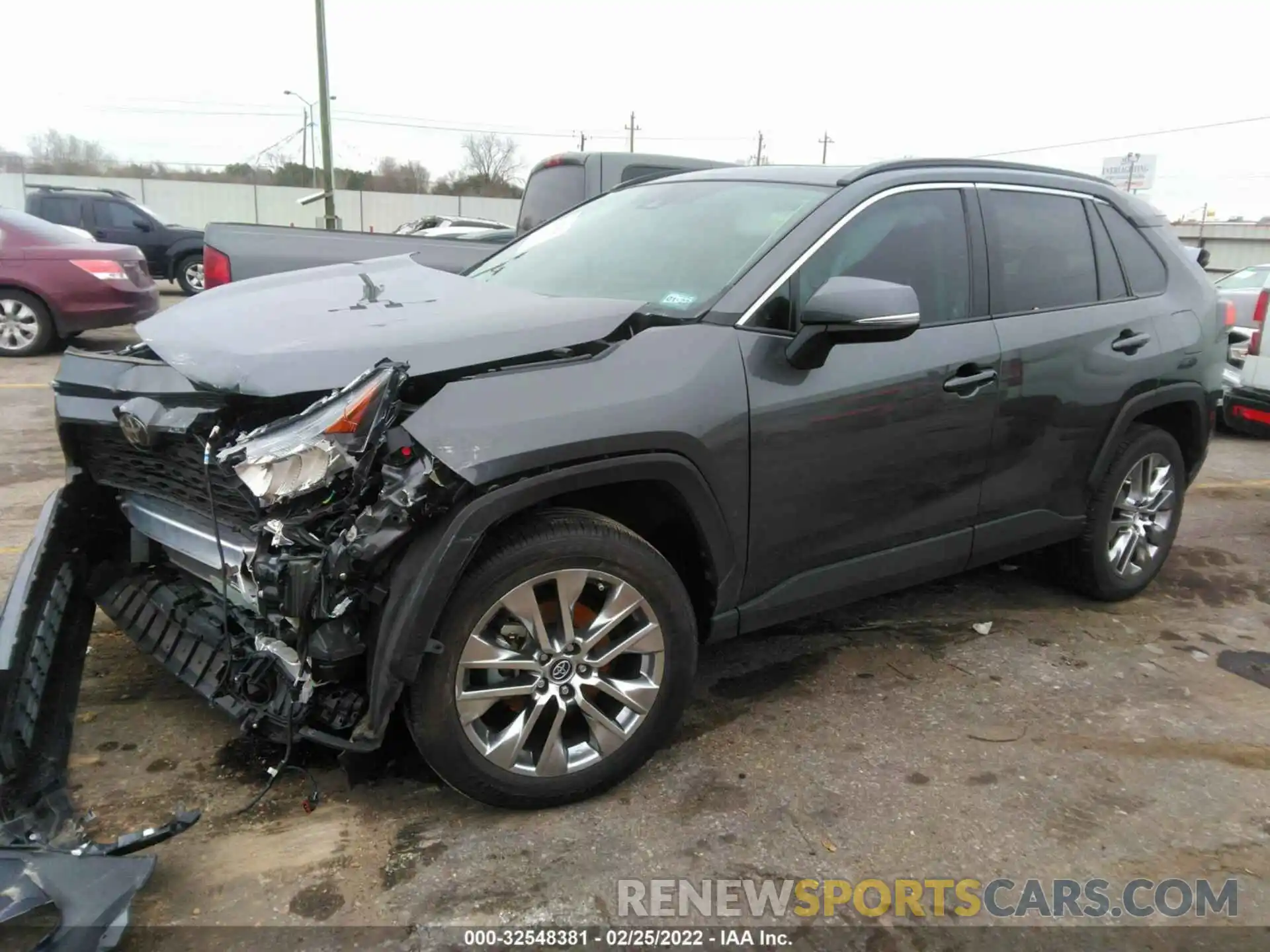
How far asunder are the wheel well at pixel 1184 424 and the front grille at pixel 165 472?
3.84 meters

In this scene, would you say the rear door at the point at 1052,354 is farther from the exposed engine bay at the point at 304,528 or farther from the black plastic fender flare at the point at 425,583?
the exposed engine bay at the point at 304,528

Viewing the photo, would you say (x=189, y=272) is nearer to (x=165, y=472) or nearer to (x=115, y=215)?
(x=115, y=215)

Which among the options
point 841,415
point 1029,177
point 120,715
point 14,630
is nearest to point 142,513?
point 14,630

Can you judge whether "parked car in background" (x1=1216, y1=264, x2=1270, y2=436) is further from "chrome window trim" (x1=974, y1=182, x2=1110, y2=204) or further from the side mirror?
the side mirror

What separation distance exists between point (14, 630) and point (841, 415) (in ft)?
8.20

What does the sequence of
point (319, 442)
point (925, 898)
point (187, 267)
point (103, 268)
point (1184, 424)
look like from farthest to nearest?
point (187, 267), point (103, 268), point (1184, 424), point (925, 898), point (319, 442)

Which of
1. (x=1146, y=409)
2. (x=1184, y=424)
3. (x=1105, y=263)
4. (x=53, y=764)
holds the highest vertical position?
(x=1105, y=263)

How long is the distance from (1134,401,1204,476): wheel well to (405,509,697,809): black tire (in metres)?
2.79

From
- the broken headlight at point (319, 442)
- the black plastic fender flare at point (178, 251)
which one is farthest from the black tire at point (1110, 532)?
the black plastic fender flare at point (178, 251)

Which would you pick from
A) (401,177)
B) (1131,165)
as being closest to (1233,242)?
(1131,165)

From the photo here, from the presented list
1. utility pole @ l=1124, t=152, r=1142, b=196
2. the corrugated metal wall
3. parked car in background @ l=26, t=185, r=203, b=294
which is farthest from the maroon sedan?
utility pole @ l=1124, t=152, r=1142, b=196

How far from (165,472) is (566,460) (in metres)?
1.24

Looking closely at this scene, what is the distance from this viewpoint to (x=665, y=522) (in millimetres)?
2797

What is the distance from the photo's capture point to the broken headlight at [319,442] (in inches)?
87.4
